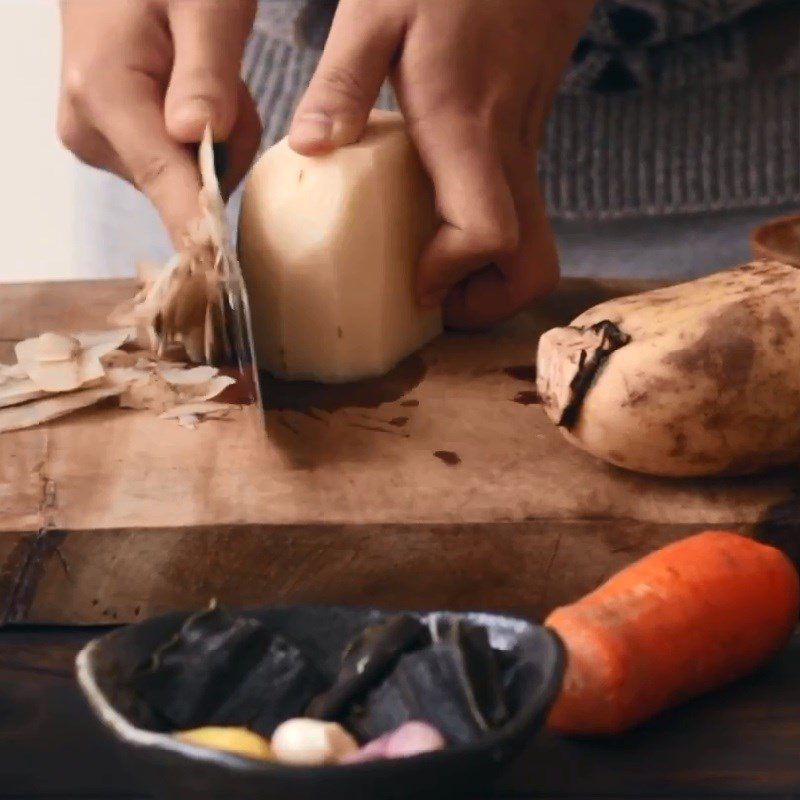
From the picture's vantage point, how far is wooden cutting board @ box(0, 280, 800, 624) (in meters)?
0.88

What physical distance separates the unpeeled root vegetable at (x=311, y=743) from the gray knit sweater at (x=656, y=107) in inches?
36.8

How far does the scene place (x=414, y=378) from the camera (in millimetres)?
1160

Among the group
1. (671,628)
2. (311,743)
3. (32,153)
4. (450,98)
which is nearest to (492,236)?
(450,98)

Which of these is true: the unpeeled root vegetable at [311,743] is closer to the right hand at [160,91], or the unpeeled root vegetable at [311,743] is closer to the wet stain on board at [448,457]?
the wet stain on board at [448,457]

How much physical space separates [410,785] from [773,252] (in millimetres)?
638

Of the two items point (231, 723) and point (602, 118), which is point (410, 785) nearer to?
point (231, 723)

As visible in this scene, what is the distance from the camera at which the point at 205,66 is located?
1.21m

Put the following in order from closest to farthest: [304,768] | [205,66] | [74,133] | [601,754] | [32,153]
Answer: [304,768] → [601,754] → [205,66] → [74,133] → [32,153]

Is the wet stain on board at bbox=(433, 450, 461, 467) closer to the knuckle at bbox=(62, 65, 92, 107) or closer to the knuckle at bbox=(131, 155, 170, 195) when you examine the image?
the knuckle at bbox=(131, 155, 170, 195)

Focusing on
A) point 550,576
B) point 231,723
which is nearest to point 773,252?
point 550,576

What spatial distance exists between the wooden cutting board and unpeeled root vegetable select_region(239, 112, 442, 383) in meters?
0.10

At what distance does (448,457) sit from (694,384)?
0.18 metres

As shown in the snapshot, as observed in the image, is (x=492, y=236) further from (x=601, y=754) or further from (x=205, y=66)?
(x=601, y=754)

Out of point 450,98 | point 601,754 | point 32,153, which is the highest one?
point 450,98
